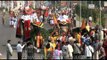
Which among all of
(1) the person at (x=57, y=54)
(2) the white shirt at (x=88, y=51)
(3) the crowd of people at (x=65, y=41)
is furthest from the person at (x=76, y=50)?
(1) the person at (x=57, y=54)

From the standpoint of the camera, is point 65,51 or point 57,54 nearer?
point 57,54

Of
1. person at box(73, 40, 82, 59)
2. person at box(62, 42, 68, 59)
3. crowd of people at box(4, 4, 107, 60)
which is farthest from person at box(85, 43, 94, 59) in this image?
person at box(62, 42, 68, 59)

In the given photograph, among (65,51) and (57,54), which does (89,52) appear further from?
(57,54)

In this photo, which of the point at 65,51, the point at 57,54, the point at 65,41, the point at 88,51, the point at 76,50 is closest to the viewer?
the point at 57,54

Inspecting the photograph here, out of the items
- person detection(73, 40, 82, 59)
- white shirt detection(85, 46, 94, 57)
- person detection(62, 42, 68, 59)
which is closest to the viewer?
person detection(62, 42, 68, 59)

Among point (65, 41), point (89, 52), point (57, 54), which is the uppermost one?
point (65, 41)

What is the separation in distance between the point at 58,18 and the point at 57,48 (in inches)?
395

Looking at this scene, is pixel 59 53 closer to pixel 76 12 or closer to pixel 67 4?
pixel 76 12

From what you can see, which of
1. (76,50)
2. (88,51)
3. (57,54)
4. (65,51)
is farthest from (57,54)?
(88,51)

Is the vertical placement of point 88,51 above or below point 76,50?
below

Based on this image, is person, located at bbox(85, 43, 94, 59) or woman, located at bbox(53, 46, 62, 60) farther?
person, located at bbox(85, 43, 94, 59)

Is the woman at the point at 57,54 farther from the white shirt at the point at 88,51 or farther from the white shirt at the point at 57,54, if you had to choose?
the white shirt at the point at 88,51

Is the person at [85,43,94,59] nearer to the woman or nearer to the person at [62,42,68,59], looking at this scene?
the person at [62,42,68,59]

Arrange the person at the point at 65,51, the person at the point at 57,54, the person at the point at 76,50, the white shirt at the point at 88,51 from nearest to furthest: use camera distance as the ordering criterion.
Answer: the person at the point at 57,54, the person at the point at 65,51, the person at the point at 76,50, the white shirt at the point at 88,51
